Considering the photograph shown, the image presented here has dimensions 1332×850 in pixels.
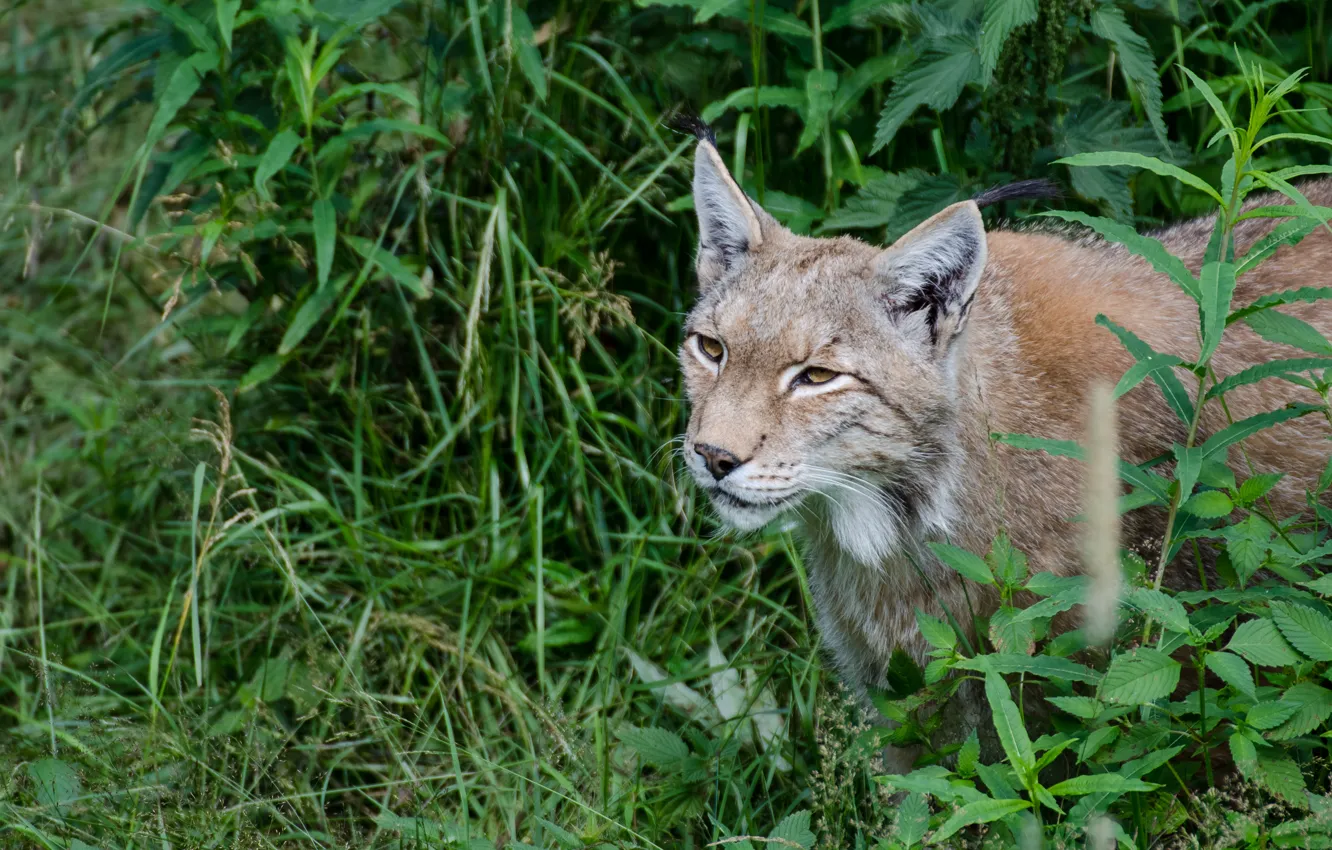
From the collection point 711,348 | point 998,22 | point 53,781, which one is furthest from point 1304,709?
point 53,781

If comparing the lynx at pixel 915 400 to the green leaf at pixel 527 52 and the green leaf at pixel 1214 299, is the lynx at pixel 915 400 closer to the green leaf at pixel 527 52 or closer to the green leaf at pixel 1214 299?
the green leaf at pixel 1214 299

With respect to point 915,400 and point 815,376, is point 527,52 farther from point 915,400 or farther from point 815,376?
point 915,400

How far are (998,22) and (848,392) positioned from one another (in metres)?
1.23

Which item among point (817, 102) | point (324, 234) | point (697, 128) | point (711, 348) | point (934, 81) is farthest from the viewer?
point (817, 102)

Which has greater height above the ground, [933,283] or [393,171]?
[933,283]

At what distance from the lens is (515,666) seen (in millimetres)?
5094

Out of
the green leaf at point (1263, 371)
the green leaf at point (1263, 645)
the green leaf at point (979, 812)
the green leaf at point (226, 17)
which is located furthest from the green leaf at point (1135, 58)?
the green leaf at point (226, 17)

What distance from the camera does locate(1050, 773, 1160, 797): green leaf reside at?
9.70ft

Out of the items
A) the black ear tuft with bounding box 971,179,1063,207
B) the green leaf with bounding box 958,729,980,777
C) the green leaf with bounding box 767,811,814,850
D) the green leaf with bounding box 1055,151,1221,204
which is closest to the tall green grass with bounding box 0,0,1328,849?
the black ear tuft with bounding box 971,179,1063,207

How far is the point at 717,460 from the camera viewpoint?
3918 millimetres

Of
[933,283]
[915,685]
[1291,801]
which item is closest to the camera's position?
[1291,801]

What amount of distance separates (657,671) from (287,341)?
1.83 meters

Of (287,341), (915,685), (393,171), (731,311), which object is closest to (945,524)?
(915,685)

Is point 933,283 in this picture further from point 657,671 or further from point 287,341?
point 287,341
